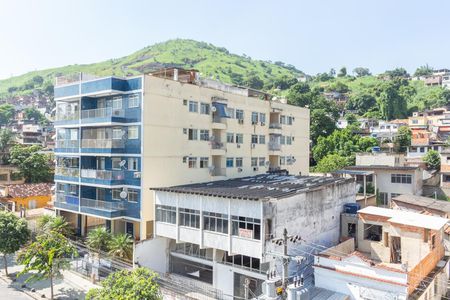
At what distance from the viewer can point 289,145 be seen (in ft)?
155

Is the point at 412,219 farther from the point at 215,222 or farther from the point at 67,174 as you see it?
Result: the point at 67,174

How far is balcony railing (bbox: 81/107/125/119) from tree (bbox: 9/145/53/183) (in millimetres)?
31966

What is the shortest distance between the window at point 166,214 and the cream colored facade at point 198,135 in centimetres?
224

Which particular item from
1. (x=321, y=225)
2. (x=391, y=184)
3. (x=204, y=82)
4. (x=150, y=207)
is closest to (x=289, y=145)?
(x=391, y=184)

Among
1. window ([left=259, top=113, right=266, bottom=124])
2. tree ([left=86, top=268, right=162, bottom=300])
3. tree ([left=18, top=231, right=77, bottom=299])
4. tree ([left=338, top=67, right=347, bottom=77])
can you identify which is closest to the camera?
tree ([left=86, top=268, right=162, bottom=300])

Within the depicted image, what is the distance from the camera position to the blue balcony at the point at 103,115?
3002cm

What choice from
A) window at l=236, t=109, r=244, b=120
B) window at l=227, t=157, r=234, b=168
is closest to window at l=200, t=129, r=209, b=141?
window at l=227, t=157, r=234, b=168

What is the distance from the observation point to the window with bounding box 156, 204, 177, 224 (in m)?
26.4

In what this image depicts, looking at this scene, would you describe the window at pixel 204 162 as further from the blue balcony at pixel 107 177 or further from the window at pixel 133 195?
the blue balcony at pixel 107 177

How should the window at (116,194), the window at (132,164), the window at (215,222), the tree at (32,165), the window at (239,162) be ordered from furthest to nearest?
the tree at (32,165) < the window at (239,162) < the window at (116,194) < the window at (132,164) < the window at (215,222)

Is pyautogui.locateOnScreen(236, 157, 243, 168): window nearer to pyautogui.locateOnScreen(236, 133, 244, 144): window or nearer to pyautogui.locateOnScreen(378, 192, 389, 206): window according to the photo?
pyautogui.locateOnScreen(236, 133, 244, 144): window

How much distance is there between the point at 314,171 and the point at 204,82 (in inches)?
1211

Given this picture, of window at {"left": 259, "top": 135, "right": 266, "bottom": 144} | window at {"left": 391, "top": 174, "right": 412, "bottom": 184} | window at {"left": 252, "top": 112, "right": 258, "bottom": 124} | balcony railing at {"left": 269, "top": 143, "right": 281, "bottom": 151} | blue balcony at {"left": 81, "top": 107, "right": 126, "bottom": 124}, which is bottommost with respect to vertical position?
window at {"left": 391, "top": 174, "right": 412, "bottom": 184}

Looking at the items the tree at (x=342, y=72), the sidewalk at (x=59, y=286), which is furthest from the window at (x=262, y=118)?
the tree at (x=342, y=72)
